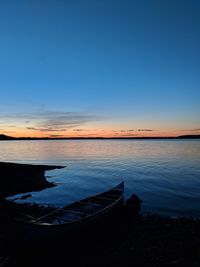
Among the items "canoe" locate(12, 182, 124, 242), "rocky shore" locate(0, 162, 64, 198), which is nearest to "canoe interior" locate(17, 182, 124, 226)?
"canoe" locate(12, 182, 124, 242)

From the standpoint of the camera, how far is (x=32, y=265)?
12.0m

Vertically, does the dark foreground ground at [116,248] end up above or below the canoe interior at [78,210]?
below

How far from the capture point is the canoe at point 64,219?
12.0 metres

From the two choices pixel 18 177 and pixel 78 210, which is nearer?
pixel 78 210

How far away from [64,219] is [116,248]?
12.9 feet

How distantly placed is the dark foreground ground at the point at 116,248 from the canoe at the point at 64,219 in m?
0.74

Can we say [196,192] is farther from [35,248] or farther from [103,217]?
[35,248]

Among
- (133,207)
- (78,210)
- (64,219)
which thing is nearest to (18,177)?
(78,210)

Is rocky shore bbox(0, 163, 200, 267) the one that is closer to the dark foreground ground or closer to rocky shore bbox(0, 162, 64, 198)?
the dark foreground ground

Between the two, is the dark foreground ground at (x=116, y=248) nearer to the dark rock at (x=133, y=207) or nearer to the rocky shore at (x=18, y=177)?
the dark rock at (x=133, y=207)

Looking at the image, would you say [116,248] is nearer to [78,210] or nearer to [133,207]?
[78,210]

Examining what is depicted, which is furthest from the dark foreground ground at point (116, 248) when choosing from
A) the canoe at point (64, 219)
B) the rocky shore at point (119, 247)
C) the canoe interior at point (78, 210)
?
the canoe interior at point (78, 210)

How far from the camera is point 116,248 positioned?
46.0 ft

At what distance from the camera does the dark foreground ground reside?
40.5 ft
